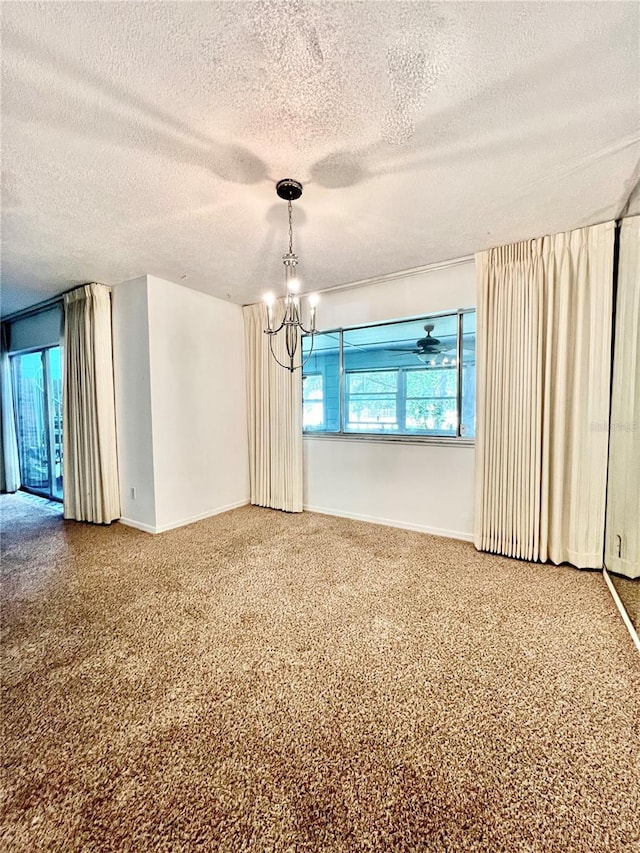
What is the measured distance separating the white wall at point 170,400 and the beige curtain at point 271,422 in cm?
32

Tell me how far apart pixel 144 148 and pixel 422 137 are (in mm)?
1398

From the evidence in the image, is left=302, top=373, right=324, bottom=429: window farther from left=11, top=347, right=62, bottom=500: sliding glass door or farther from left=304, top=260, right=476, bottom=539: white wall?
left=11, top=347, right=62, bottom=500: sliding glass door

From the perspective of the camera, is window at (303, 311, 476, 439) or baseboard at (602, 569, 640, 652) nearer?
baseboard at (602, 569, 640, 652)

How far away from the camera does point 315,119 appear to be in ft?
5.14

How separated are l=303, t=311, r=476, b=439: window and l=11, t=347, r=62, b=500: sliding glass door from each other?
3.63 meters

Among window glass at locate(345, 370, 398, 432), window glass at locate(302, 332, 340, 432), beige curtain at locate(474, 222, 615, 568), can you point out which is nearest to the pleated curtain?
window glass at locate(302, 332, 340, 432)

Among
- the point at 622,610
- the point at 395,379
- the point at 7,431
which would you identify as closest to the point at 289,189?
the point at 395,379

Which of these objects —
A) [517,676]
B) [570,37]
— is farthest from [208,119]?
[517,676]

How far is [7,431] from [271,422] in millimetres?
4436

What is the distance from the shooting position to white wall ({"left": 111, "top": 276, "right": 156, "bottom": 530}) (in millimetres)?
3549

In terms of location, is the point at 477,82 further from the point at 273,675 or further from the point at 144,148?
the point at 273,675

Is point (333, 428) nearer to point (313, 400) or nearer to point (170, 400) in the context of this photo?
point (313, 400)

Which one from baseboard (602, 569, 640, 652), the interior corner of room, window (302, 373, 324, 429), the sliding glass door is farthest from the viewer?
the sliding glass door

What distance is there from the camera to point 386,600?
2.30 m
